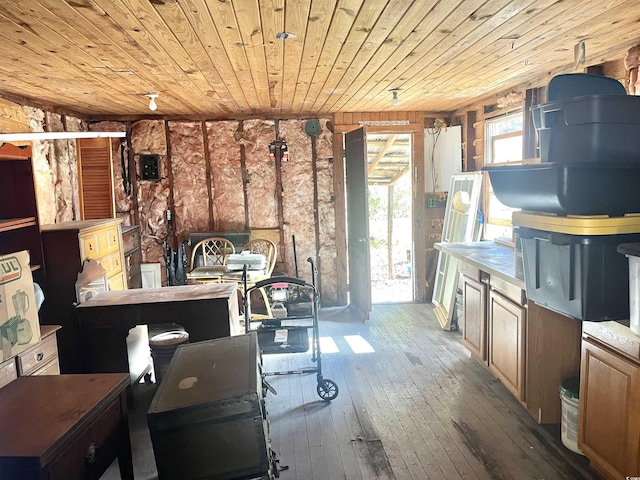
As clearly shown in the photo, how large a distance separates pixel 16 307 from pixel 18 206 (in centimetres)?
87

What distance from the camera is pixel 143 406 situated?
102 inches

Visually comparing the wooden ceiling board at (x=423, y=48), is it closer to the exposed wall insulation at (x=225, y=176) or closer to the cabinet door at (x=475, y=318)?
the exposed wall insulation at (x=225, y=176)

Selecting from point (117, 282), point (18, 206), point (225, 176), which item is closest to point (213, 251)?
point (225, 176)

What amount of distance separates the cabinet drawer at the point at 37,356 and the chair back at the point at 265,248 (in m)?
2.64

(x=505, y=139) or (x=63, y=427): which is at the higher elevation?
(x=505, y=139)

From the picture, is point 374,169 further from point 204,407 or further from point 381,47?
point 204,407

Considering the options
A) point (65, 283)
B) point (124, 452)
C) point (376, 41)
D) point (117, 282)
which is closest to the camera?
point (124, 452)

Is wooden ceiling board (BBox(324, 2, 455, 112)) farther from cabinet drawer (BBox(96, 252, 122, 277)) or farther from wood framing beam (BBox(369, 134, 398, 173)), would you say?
wood framing beam (BBox(369, 134, 398, 173))

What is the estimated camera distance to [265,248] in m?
5.34

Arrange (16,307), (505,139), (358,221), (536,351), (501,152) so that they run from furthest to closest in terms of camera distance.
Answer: (358,221), (501,152), (505,139), (536,351), (16,307)

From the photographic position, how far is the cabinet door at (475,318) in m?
3.43

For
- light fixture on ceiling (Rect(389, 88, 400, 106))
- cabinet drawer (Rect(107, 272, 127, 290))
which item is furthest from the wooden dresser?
light fixture on ceiling (Rect(389, 88, 400, 106))

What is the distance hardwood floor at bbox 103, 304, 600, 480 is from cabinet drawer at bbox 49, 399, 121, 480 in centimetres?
62

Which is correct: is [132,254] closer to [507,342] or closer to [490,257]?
[490,257]
